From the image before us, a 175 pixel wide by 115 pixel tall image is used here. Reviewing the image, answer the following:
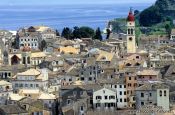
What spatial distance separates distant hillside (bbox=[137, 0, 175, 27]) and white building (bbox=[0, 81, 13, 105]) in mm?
57464

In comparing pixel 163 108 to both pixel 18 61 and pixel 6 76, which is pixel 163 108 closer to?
pixel 6 76

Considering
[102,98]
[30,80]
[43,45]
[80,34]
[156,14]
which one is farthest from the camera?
[156,14]

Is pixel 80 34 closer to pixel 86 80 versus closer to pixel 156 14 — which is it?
pixel 86 80

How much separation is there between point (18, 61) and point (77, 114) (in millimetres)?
20994

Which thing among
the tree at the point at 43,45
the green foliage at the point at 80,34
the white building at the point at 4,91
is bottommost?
the white building at the point at 4,91

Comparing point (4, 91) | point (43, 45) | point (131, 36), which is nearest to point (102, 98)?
point (4, 91)

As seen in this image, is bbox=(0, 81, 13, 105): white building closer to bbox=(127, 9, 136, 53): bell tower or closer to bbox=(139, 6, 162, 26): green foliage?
bbox=(127, 9, 136, 53): bell tower

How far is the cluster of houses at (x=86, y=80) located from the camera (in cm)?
4203

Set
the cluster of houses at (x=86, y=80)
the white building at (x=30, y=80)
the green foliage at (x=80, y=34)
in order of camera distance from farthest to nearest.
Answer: the green foliage at (x=80, y=34) < the white building at (x=30, y=80) < the cluster of houses at (x=86, y=80)

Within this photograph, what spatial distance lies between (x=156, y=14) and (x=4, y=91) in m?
61.0

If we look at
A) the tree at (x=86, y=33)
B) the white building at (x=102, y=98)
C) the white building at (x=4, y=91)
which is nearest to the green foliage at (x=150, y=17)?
the tree at (x=86, y=33)

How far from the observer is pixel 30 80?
50844 millimetres

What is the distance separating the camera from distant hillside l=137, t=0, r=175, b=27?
4225 inches

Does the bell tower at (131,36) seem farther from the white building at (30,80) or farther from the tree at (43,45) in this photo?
the white building at (30,80)
